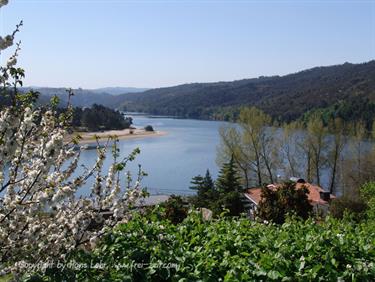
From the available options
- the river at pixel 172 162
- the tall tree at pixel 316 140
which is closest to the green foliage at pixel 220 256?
the river at pixel 172 162

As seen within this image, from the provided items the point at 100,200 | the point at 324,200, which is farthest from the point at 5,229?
the point at 324,200

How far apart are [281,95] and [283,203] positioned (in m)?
122

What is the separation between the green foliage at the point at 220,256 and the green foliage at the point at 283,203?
33.2 ft

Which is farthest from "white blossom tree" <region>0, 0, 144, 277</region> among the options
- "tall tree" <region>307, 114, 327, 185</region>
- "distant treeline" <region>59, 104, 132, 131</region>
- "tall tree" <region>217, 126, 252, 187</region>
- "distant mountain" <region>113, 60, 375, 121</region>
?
"distant mountain" <region>113, 60, 375, 121</region>

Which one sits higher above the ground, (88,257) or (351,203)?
(88,257)

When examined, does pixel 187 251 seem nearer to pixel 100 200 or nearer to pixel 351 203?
pixel 100 200

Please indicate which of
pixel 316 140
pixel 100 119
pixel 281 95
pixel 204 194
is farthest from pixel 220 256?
pixel 281 95

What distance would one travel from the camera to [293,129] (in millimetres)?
35969

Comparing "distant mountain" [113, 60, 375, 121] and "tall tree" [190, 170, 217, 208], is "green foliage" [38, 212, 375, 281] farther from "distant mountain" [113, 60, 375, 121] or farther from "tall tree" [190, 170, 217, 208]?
"distant mountain" [113, 60, 375, 121]

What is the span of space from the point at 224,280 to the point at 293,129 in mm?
33976

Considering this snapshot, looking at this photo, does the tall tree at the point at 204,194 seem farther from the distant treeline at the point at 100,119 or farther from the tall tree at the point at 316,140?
the distant treeline at the point at 100,119

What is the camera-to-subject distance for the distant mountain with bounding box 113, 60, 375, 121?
10069 cm

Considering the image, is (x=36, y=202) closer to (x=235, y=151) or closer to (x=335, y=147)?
(x=235, y=151)

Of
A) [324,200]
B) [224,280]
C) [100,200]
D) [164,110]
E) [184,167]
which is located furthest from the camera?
[164,110]
